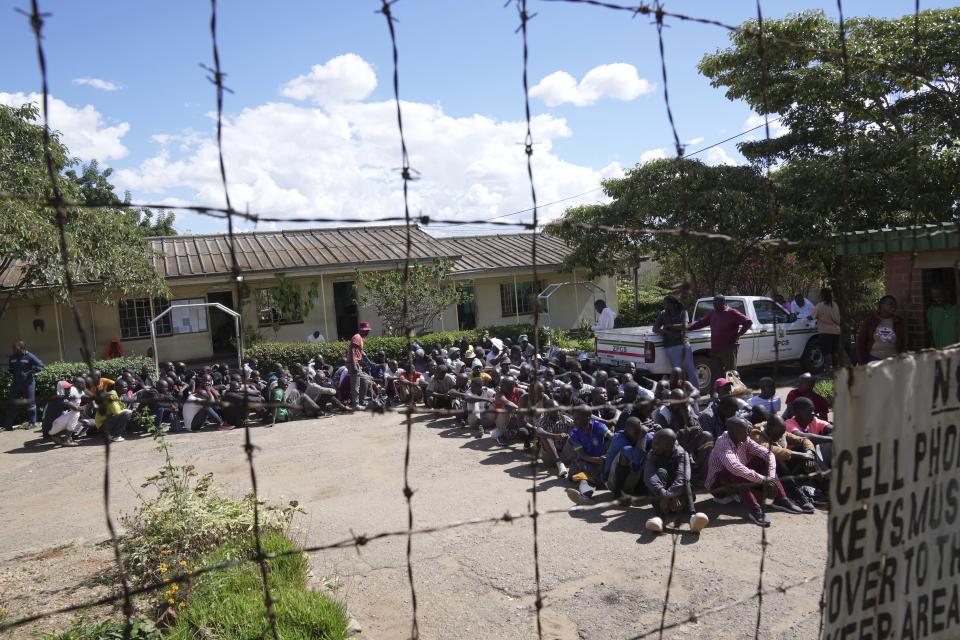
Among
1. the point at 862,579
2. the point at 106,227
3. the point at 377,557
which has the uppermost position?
the point at 106,227

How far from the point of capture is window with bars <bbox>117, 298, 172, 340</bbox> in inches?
706

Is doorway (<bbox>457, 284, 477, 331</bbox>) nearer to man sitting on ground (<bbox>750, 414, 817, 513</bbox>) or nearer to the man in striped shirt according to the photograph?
man sitting on ground (<bbox>750, 414, 817, 513</bbox>)

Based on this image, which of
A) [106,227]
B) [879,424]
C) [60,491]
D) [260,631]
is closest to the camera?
[879,424]

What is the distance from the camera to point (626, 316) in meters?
23.5

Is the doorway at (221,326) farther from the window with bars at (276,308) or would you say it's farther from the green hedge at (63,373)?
the green hedge at (63,373)

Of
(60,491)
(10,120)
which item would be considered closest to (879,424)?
(60,491)

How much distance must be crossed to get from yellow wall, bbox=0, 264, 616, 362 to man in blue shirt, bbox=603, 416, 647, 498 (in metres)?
12.1

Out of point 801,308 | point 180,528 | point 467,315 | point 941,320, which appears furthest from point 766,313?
point 467,315

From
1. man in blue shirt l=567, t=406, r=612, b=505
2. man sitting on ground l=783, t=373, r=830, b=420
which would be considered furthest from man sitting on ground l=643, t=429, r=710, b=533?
man sitting on ground l=783, t=373, r=830, b=420

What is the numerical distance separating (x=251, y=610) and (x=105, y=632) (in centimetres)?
76

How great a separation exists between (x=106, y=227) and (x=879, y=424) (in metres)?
14.2

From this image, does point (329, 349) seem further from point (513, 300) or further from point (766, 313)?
point (766, 313)

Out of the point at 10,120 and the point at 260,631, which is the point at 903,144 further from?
the point at 10,120

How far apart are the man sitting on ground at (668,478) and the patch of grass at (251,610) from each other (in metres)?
2.57
